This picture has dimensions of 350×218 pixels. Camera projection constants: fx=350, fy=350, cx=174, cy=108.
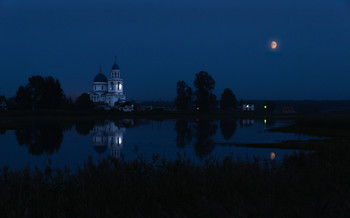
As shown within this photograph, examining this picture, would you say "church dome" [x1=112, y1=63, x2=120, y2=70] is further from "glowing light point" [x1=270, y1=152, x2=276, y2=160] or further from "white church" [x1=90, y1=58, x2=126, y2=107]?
"glowing light point" [x1=270, y1=152, x2=276, y2=160]

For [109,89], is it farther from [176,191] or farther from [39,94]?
[176,191]

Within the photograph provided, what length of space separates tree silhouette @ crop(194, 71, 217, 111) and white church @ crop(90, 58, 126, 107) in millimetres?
39610

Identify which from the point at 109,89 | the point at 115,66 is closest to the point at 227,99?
the point at 109,89

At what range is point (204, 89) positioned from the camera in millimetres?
125250

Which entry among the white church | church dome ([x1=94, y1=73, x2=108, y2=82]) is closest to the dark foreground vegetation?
the white church

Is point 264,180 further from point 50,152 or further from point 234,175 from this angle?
point 50,152

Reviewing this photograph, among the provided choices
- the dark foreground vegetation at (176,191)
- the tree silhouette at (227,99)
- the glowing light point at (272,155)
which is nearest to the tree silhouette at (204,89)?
the tree silhouette at (227,99)

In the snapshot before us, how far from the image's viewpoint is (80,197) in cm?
969

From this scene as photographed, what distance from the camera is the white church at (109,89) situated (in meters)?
152

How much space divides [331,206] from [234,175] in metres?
4.03

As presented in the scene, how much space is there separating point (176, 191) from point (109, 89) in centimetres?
15011

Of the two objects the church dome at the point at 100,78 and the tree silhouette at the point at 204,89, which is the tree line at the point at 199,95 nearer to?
the tree silhouette at the point at 204,89

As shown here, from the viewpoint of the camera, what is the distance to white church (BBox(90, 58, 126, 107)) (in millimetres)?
151663

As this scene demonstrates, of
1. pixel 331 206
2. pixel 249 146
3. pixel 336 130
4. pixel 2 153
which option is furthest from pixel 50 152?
pixel 336 130
